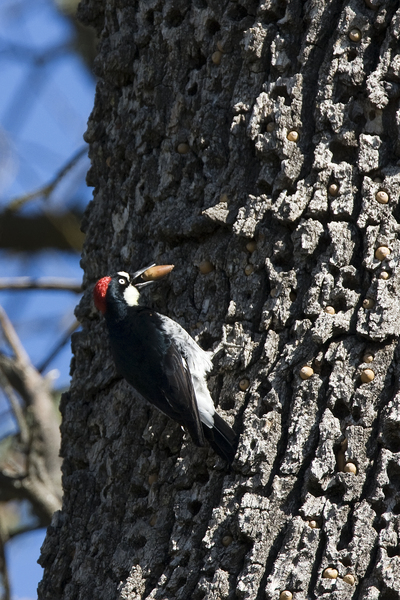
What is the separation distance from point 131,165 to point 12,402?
180 centimetres

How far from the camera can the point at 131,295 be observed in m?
3.15

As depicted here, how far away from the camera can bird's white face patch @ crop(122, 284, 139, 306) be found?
9.91ft

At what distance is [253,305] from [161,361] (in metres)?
0.76

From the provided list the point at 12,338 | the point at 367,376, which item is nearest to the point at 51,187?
the point at 12,338

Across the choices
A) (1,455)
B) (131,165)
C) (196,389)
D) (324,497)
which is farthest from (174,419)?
(1,455)

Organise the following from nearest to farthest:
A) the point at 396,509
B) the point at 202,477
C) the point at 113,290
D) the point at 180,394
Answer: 1. the point at 396,509
2. the point at 202,477
3. the point at 180,394
4. the point at 113,290

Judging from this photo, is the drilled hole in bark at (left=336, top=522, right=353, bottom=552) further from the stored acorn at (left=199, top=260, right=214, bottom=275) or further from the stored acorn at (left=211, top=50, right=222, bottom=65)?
the stored acorn at (left=211, top=50, right=222, bottom=65)

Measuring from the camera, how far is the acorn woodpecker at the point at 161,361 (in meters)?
2.46

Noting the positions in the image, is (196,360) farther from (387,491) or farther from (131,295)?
(387,491)

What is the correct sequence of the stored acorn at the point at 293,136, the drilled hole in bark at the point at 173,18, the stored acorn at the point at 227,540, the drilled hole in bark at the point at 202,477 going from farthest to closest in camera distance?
the drilled hole in bark at the point at 173,18, the stored acorn at the point at 293,136, the drilled hole in bark at the point at 202,477, the stored acorn at the point at 227,540

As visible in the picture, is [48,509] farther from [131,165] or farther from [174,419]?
[131,165]

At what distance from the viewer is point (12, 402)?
4.16 metres

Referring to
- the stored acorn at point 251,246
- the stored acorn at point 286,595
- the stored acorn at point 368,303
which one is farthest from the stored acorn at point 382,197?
the stored acorn at point 286,595

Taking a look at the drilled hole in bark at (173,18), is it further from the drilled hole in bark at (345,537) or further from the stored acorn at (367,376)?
the drilled hole in bark at (345,537)
